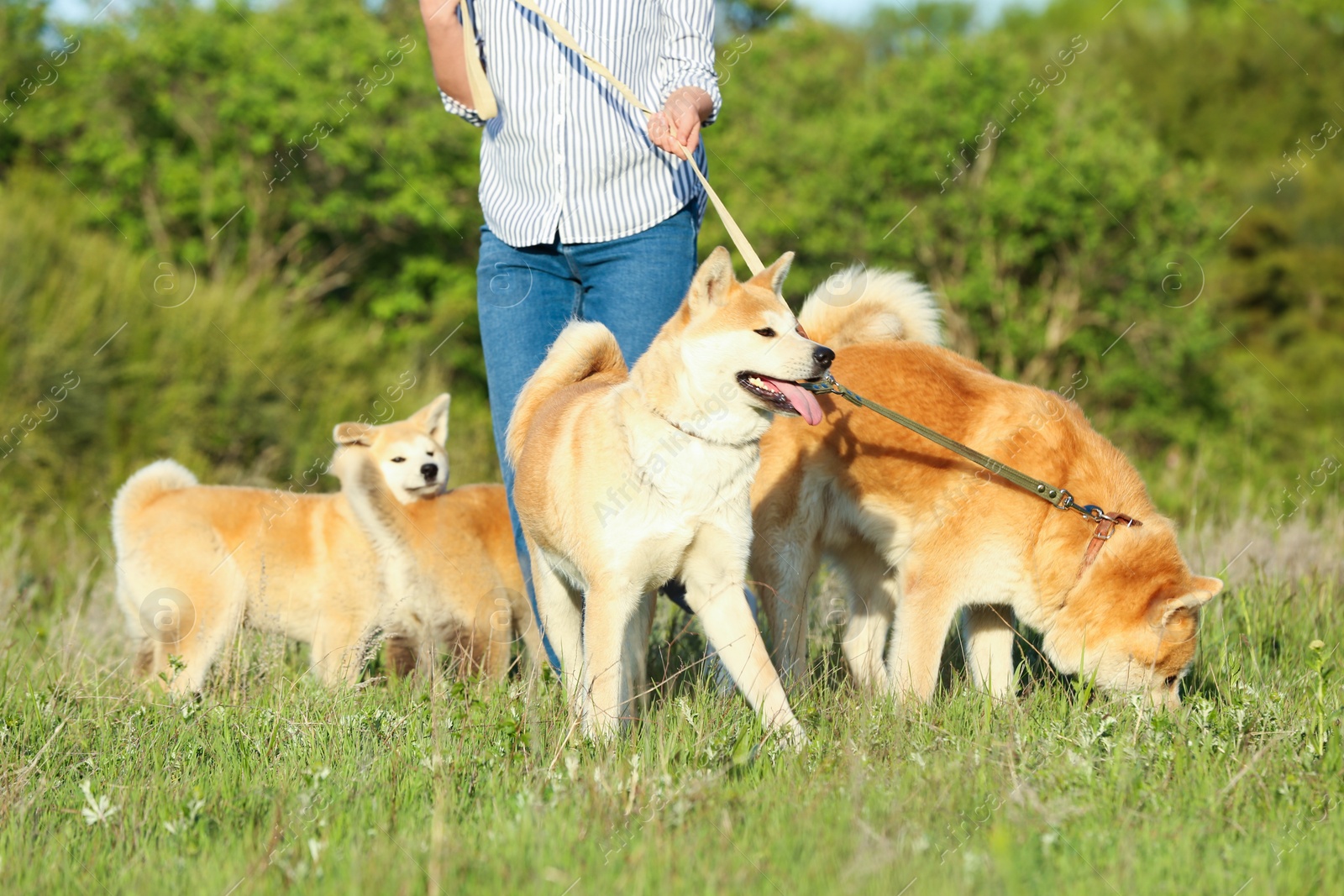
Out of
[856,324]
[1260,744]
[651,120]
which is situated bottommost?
[1260,744]

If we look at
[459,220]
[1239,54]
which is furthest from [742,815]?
[1239,54]

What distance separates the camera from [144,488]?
17.4ft

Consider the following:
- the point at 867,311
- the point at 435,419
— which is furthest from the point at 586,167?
the point at 435,419

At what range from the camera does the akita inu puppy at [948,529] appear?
4.01 metres

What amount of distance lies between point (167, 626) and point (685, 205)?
297cm

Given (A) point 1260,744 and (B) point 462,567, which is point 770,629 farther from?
(A) point 1260,744

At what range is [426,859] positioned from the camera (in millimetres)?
2621

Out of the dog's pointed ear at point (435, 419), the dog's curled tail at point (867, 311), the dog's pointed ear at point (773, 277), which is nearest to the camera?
the dog's pointed ear at point (773, 277)

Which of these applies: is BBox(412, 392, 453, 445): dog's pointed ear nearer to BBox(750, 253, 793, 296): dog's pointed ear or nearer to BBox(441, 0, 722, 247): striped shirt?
BBox(441, 0, 722, 247): striped shirt

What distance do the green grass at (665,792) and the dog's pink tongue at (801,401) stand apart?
924mm

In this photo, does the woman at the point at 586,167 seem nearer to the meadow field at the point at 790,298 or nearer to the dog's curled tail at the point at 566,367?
the dog's curled tail at the point at 566,367

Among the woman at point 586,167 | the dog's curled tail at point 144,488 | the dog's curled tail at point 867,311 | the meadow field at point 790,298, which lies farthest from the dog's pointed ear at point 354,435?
the dog's curled tail at point 867,311

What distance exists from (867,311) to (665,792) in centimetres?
256

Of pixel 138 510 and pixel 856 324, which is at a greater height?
pixel 856 324
